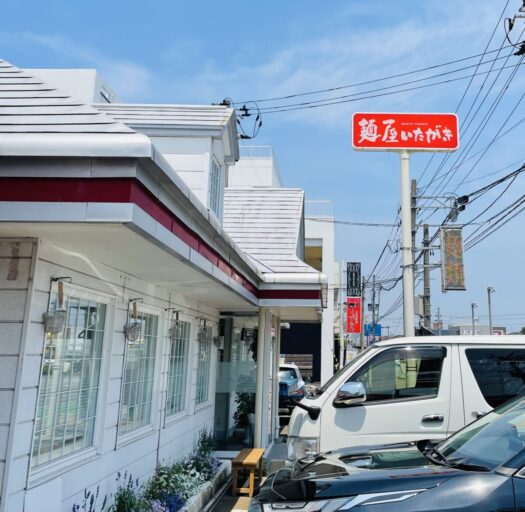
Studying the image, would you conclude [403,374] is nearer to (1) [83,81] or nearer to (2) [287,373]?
(2) [287,373]

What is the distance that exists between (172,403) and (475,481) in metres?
5.30

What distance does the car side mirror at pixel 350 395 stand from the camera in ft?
16.7

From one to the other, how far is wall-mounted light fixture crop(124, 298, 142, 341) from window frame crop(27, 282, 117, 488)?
275 mm

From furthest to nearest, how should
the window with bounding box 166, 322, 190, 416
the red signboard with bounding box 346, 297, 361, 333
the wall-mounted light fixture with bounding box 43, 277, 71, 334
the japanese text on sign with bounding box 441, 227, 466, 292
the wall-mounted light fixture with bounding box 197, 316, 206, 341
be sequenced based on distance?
the red signboard with bounding box 346, 297, 361, 333 → the japanese text on sign with bounding box 441, 227, 466, 292 → the wall-mounted light fixture with bounding box 197, 316, 206, 341 → the window with bounding box 166, 322, 190, 416 → the wall-mounted light fixture with bounding box 43, 277, 71, 334

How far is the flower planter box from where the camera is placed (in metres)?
5.68

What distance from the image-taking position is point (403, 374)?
5.34 m

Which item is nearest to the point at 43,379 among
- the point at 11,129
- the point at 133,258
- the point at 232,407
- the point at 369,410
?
the point at 133,258

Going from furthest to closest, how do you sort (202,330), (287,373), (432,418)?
(287,373)
(202,330)
(432,418)

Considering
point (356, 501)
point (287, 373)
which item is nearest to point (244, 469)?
point (356, 501)

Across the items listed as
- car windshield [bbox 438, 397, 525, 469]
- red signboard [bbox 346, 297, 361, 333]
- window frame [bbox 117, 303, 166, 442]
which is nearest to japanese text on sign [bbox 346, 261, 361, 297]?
red signboard [bbox 346, 297, 361, 333]

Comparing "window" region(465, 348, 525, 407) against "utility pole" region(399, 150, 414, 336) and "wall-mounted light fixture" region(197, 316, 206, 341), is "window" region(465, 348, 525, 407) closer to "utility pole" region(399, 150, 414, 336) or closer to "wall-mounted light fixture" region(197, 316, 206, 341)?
"wall-mounted light fixture" region(197, 316, 206, 341)

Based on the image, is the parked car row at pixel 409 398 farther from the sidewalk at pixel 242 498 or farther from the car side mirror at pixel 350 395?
the sidewalk at pixel 242 498

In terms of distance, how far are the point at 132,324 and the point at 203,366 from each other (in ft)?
12.3

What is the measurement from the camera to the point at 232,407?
9617 millimetres
